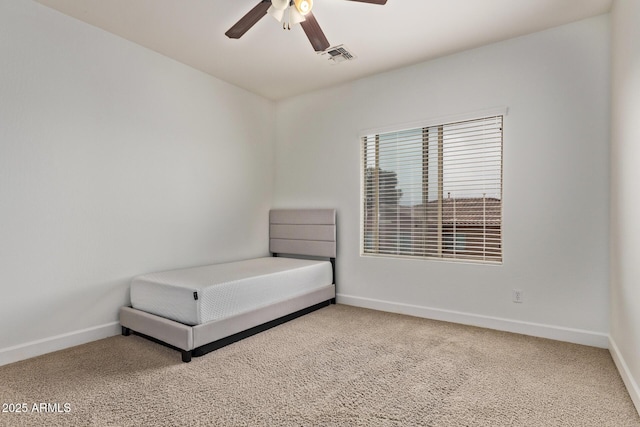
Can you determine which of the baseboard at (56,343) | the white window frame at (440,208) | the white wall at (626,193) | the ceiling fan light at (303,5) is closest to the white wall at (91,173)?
the baseboard at (56,343)

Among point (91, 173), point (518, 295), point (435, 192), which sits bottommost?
point (518, 295)

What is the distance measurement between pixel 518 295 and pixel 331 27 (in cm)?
276

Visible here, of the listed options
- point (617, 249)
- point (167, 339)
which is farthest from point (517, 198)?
point (167, 339)

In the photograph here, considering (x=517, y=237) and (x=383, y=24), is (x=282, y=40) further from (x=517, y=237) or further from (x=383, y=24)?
(x=517, y=237)

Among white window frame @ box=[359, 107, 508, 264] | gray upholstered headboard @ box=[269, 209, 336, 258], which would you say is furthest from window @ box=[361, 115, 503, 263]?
gray upholstered headboard @ box=[269, 209, 336, 258]

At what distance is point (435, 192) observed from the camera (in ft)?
11.6

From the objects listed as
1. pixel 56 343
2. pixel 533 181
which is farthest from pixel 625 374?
pixel 56 343

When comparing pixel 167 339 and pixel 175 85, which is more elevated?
pixel 175 85

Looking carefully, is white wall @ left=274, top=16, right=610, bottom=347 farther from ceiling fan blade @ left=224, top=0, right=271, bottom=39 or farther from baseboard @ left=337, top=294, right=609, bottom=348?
ceiling fan blade @ left=224, top=0, right=271, bottom=39

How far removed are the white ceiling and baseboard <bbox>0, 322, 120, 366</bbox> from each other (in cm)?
249

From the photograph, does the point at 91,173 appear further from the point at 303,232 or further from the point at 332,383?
the point at 332,383

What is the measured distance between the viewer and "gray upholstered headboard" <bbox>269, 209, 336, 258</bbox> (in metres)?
4.07

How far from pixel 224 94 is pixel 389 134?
6.37 ft

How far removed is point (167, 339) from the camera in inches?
102
